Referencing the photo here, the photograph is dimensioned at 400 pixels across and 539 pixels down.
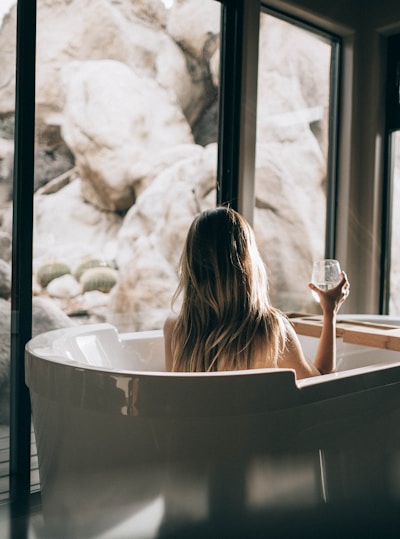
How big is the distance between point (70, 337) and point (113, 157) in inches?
56.2

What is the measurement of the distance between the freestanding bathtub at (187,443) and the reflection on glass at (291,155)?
5.88 feet

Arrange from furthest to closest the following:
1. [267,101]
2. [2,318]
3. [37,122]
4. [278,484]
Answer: [267,101]
[37,122]
[2,318]
[278,484]

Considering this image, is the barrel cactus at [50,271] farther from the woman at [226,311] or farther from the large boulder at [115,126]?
the woman at [226,311]

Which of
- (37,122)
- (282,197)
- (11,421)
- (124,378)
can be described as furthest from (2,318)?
(282,197)

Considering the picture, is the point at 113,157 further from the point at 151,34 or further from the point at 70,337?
the point at 70,337

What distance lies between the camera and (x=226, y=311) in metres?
1.50

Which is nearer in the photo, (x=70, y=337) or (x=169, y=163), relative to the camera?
(x=70, y=337)

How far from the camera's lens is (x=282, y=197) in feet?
10.9

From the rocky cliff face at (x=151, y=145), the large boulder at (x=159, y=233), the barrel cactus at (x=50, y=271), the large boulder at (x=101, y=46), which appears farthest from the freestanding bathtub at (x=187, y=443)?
the large boulder at (x=159, y=233)

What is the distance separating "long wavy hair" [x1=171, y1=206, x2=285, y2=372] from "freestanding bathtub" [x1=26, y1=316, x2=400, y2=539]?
0.54 feet

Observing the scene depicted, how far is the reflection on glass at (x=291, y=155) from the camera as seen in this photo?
3186mm

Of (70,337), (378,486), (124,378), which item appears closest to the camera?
(124,378)

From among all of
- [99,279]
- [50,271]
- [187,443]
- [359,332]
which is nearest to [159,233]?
[99,279]

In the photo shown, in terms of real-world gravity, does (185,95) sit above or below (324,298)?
above
